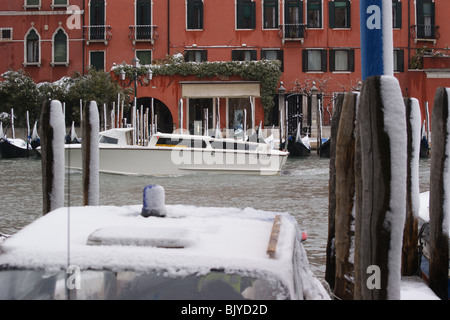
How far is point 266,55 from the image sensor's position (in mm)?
31969

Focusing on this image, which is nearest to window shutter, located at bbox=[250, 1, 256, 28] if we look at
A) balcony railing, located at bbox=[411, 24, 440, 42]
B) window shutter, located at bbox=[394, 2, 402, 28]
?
window shutter, located at bbox=[394, 2, 402, 28]

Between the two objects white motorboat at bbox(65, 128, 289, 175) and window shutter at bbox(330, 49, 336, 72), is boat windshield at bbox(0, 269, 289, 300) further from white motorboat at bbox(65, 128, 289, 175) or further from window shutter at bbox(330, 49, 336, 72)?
window shutter at bbox(330, 49, 336, 72)

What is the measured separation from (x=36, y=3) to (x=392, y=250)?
3196 cm

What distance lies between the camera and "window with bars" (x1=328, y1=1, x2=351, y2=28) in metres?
31.8

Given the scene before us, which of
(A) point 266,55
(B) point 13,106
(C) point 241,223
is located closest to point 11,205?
(C) point 241,223

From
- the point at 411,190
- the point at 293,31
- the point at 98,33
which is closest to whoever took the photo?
Result: the point at 411,190

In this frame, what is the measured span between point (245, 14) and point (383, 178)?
98.0 ft

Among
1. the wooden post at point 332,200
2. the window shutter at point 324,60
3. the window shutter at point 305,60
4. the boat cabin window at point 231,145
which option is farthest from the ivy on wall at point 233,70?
the wooden post at point 332,200

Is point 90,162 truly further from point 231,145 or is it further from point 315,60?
point 315,60

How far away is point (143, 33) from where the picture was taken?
105 ft

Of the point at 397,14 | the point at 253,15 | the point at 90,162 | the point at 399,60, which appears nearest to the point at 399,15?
the point at 397,14

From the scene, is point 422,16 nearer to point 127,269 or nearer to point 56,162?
point 56,162

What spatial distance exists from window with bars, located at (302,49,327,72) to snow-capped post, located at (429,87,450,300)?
89.2 feet

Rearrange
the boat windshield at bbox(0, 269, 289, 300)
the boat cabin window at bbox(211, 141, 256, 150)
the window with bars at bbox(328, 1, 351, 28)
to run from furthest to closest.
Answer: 1. the window with bars at bbox(328, 1, 351, 28)
2. the boat cabin window at bbox(211, 141, 256, 150)
3. the boat windshield at bbox(0, 269, 289, 300)
